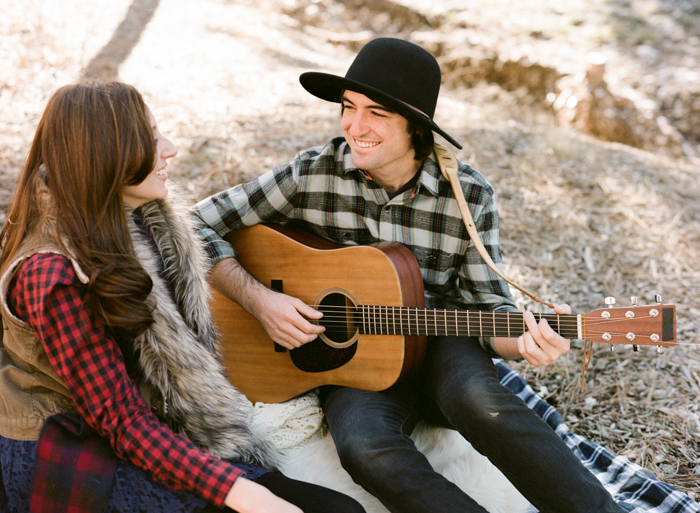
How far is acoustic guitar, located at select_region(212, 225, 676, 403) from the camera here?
2.11 metres

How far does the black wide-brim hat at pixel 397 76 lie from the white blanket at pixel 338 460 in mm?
1356

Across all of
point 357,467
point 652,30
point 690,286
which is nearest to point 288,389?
point 357,467

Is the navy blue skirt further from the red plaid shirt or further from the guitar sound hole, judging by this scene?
the guitar sound hole

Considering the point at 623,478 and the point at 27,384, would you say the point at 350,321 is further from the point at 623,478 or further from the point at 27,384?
the point at 623,478

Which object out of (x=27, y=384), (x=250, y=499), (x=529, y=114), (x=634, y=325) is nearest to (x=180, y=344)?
(x=27, y=384)

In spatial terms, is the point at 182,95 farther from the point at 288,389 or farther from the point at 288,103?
the point at 288,389

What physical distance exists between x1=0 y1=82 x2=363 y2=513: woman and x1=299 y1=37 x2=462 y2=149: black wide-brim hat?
3.31 feet

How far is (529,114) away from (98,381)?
7.70 m

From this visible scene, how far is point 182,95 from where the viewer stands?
17.9 ft

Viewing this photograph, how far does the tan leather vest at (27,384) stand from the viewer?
1.58m

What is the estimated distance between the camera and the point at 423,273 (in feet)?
8.82

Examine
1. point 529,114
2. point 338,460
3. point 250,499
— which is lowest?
point 338,460

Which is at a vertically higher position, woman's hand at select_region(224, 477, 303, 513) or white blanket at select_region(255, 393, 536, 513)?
woman's hand at select_region(224, 477, 303, 513)

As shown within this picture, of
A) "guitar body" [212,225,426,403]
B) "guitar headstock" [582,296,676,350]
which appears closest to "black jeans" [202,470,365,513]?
"guitar body" [212,225,426,403]
